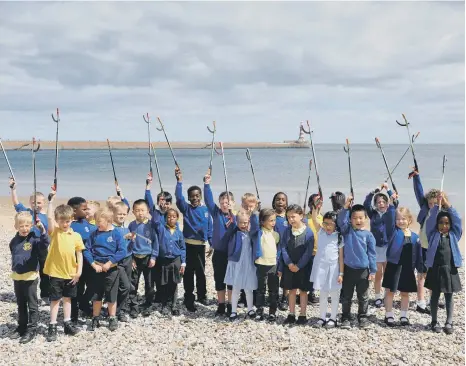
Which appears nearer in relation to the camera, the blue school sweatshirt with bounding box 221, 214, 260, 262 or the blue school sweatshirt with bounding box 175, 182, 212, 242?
the blue school sweatshirt with bounding box 221, 214, 260, 262

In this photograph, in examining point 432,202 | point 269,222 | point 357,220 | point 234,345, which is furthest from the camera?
point 432,202

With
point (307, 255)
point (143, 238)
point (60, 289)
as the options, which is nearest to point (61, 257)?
point (60, 289)

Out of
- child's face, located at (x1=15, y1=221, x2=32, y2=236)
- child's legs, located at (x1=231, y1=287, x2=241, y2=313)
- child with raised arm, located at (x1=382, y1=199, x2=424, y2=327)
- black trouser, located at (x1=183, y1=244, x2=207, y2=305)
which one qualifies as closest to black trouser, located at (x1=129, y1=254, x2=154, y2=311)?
black trouser, located at (x1=183, y1=244, x2=207, y2=305)

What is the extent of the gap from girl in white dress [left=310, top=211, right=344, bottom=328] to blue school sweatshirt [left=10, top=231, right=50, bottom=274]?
3.45 meters

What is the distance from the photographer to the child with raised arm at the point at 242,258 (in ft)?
21.0

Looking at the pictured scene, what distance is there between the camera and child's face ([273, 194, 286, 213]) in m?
6.73

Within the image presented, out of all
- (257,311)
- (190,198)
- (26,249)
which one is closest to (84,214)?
(26,249)

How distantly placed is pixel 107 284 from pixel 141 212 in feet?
3.64

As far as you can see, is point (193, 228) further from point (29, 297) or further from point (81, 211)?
point (29, 297)

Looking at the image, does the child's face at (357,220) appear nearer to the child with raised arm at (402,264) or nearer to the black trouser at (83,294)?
the child with raised arm at (402,264)

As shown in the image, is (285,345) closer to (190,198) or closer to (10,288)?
(190,198)

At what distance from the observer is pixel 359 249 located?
6.06 metres

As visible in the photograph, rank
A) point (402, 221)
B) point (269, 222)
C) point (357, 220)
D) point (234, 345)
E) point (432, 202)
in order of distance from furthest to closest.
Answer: point (432, 202), point (402, 221), point (269, 222), point (357, 220), point (234, 345)

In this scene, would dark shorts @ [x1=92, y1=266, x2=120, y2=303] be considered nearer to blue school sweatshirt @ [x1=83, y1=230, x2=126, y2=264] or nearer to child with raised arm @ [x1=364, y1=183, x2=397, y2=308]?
blue school sweatshirt @ [x1=83, y1=230, x2=126, y2=264]
